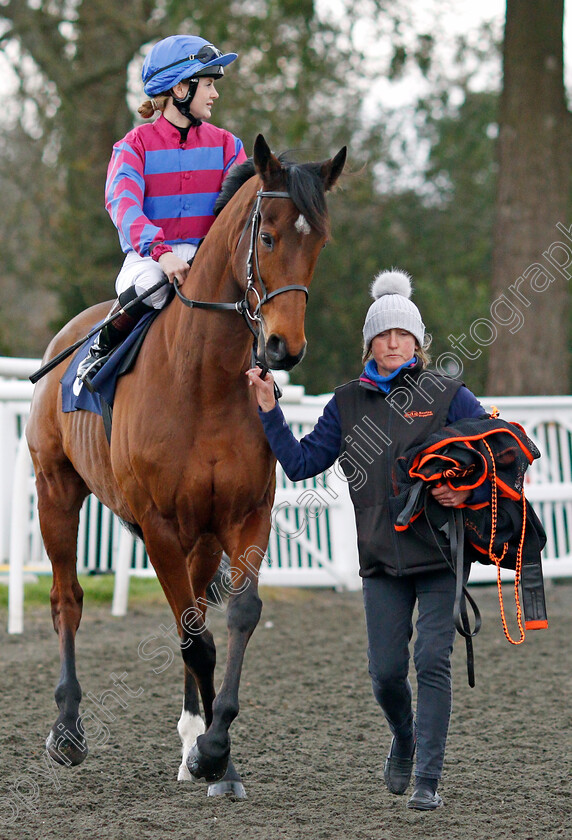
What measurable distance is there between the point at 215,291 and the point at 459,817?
6.12 feet

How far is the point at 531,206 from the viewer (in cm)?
991

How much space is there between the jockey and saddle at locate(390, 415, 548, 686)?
113 cm

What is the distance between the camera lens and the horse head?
2.97 meters

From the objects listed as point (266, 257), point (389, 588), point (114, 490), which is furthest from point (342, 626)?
point (266, 257)

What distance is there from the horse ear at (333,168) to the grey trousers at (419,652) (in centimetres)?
131

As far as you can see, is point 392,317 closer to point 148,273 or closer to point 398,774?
point 148,273

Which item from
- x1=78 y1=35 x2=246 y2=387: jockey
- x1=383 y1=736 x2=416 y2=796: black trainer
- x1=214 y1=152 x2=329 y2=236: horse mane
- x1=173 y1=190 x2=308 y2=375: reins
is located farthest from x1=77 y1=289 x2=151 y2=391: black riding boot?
x1=383 y1=736 x2=416 y2=796: black trainer

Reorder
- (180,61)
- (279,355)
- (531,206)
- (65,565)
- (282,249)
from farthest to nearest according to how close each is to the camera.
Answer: (531,206), (65,565), (180,61), (282,249), (279,355)

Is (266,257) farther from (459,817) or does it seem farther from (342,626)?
(342,626)

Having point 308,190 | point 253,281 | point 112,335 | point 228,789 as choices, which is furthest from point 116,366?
point 228,789

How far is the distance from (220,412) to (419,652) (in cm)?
103

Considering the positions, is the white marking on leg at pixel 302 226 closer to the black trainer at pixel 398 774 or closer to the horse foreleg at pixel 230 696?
the horse foreleg at pixel 230 696

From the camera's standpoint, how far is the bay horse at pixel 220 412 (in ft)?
10.2

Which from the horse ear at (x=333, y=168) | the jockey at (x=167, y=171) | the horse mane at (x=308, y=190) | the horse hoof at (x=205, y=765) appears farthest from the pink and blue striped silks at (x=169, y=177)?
the horse hoof at (x=205, y=765)
